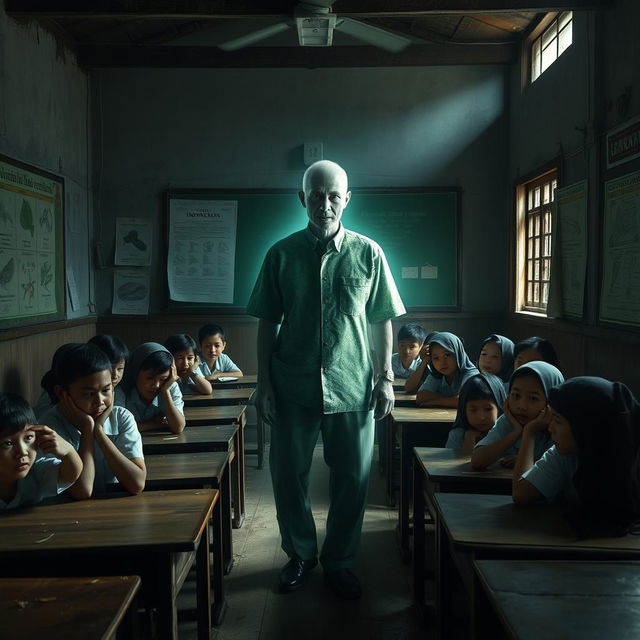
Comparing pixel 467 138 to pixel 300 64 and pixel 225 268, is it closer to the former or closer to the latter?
pixel 300 64

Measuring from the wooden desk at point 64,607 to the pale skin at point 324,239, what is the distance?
1.38 metres

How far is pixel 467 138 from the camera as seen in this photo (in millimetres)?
5488

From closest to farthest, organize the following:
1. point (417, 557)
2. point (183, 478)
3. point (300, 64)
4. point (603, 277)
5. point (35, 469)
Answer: point (35, 469), point (183, 478), point (417, 557), point (603, 277), point (300, 64)

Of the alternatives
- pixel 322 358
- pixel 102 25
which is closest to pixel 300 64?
pixel 102 25

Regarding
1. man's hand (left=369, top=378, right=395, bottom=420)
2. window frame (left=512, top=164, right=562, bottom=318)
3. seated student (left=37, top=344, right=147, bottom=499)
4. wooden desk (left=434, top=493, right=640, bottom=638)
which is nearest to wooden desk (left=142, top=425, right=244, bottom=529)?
seated student (left=37, top=344, right=147, bottom=499)

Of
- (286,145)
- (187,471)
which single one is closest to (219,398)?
(187,471)

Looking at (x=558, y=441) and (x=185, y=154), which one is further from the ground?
(x=185, y=154)

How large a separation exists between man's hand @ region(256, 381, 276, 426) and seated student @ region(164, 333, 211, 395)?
1.25 meters

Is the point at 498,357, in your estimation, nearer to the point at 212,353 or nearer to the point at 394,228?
the point at 212,353

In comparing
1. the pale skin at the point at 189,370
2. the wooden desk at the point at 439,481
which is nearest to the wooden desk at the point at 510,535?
the wooden desk at the point at 439,481

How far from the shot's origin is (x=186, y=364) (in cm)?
374

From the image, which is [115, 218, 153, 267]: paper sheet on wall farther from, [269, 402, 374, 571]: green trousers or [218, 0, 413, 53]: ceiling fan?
[269, 402, 374, 571]: green trousers

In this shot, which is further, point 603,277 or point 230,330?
point 230,330

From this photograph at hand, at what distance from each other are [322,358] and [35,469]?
3.63ft
